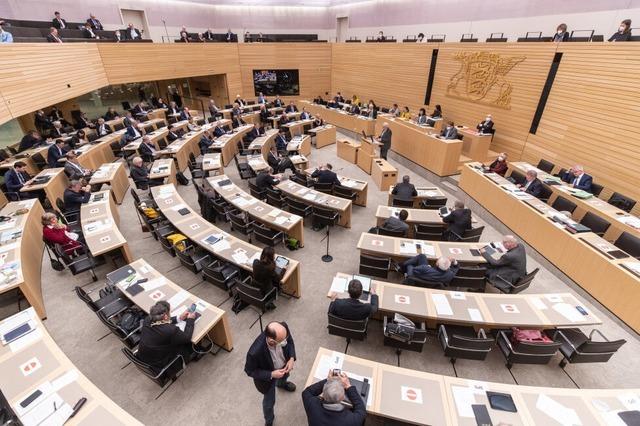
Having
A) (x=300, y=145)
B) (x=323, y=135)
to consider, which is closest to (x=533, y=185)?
(x=300, y=145)

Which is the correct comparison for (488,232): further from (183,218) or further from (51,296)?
(51,296)

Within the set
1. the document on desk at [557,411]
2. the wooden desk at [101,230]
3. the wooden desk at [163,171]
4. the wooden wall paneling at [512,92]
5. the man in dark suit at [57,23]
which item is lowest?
the document on desk at [557,411]

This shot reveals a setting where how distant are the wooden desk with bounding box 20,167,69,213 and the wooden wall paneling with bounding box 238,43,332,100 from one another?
13.1 m

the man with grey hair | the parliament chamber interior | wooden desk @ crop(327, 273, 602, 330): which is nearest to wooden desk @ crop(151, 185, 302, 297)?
the parliament chamber interior

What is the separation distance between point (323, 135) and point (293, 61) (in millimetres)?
9105

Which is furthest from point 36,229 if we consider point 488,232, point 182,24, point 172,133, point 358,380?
point 182,24

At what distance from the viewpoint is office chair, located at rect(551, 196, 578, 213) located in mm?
7594

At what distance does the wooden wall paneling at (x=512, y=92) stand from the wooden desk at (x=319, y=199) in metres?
7.79

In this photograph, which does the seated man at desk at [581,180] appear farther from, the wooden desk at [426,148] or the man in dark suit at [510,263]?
the man in dark suit at [510,263]

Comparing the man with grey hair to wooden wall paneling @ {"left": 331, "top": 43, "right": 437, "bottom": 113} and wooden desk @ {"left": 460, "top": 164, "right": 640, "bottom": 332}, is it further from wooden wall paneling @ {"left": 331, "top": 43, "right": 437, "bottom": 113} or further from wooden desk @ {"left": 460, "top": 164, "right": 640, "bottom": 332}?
wooden wall paneling @ {"left": 331, "top": 43, "right": 437, "bottom": 113}

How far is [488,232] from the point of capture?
8633 millimetres

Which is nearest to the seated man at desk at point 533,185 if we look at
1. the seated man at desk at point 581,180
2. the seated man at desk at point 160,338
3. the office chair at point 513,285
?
the seated man at desk at point 581,180

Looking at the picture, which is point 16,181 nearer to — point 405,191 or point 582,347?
point 405,191

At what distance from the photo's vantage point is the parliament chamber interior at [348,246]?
3.71m
